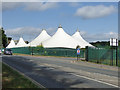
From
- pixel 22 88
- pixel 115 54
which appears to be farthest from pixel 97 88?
pixel 115 54

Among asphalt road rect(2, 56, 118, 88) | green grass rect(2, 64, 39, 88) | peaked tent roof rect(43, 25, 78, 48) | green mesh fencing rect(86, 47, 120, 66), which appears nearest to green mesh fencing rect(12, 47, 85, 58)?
peaked tent roof rect(43, 25, 78, 48)

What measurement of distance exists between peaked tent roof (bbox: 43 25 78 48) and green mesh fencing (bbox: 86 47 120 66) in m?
34.8

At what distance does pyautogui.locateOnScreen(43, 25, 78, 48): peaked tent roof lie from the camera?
6725cm

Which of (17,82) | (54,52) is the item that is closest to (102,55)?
(17,82)

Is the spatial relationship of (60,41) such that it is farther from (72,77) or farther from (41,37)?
(72,77)

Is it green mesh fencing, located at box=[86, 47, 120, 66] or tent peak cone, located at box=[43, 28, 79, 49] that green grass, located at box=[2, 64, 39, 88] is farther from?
tent peak cone, located at box=[43, 28, 79, 49]

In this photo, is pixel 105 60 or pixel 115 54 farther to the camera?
pixel 105 60

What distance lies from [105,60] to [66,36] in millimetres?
43148

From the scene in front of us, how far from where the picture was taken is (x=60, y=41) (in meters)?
68.2

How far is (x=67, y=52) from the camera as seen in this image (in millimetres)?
51062

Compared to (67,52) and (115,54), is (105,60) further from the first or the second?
(67,52)

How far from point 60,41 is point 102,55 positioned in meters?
40.6

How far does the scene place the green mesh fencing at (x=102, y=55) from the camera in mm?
25794

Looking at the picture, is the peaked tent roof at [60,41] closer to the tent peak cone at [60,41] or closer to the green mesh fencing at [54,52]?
the tent peak cone at [60,41]
